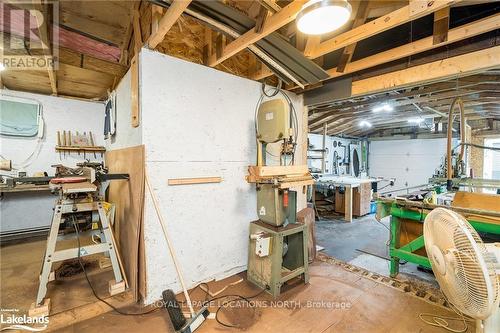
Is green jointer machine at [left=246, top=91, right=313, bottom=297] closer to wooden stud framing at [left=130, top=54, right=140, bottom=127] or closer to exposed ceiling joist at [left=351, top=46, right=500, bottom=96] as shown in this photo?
exposed ceiling joist at [left=351, top=46, right=500, bottom=96]

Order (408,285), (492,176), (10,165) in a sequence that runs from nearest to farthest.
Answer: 1. (408,285)
2. (10,165)
3. (492,176)

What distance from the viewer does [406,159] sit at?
24.6 ft

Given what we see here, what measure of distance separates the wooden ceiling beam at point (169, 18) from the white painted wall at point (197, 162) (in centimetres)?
17

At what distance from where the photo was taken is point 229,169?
2.51 m

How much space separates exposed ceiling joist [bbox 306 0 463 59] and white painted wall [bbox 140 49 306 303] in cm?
94

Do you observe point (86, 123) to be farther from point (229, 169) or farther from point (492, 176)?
point (492, 176)

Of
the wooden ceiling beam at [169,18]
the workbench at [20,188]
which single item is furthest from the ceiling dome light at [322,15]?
the workbench at [20,188]

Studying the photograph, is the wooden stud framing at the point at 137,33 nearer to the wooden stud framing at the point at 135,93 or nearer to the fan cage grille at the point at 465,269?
the wooden stud framing at the point at 135,93

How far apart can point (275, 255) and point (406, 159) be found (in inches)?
292

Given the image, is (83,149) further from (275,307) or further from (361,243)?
(361,243)

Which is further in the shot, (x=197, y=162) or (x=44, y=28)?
(x=197, y=162)

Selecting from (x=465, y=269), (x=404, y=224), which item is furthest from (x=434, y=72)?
(x=465, y=269)

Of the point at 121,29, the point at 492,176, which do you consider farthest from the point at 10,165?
the point at 492,176

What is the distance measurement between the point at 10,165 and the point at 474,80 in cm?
663
